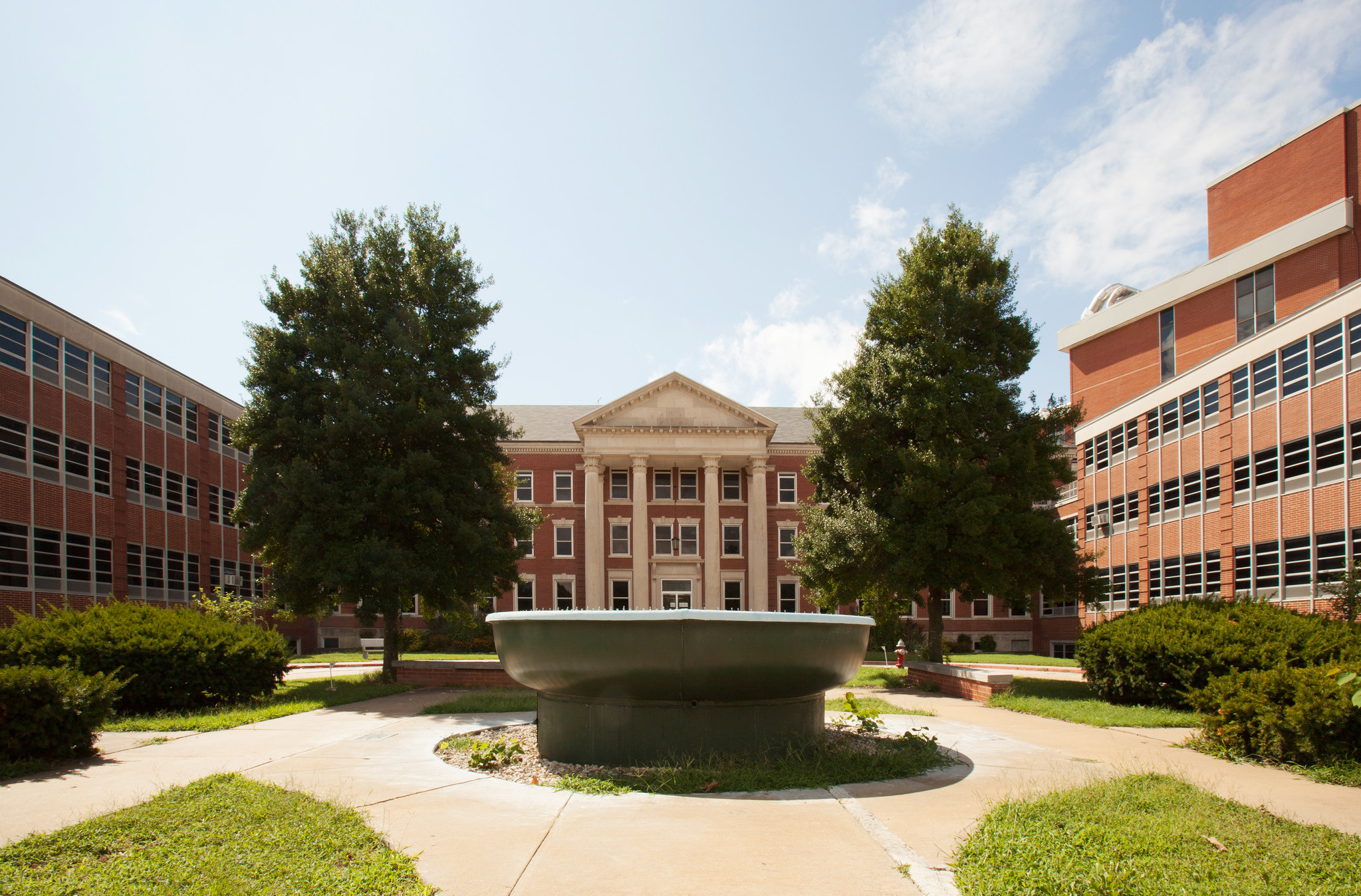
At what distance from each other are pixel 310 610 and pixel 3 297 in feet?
44.9

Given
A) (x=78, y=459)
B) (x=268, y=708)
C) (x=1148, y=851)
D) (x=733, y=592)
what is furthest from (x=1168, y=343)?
(x=78, y=459)

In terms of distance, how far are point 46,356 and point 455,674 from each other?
18078 millimetres

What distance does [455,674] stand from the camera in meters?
20.7

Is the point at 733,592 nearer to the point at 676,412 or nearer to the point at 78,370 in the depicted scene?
the point at 676,412

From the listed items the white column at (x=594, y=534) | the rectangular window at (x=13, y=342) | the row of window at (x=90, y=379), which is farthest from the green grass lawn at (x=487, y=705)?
the white column at (x=594, y=534)

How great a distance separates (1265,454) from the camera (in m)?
28.8

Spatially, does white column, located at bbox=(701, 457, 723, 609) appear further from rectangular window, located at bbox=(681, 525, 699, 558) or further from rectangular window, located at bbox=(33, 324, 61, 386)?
rectangular window, located at bbox=(33, 324, 61, 386)

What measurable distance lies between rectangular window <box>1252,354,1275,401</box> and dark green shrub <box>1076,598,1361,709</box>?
651 inches

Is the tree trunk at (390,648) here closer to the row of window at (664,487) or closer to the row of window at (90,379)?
the row of window at (90,379)

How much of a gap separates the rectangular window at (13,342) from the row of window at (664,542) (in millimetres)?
27255

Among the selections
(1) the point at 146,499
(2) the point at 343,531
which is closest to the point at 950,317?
(2) the point at 343,531

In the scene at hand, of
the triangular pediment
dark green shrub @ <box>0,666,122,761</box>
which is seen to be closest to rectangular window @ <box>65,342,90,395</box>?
the triangular pediment

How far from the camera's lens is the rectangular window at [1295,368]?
2661 cm

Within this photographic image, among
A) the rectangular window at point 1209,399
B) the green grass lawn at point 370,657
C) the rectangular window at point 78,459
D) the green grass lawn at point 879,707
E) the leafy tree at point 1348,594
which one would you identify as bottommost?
the green grass lawn at point 370,657
